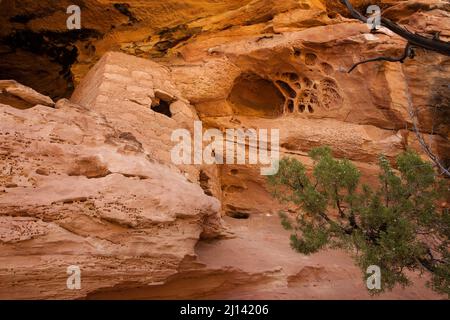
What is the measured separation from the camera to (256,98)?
9938 mm

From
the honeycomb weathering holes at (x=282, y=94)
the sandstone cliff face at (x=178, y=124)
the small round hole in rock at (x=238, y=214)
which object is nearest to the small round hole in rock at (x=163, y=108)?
the sandstone cliff face at (x=178, y=124)

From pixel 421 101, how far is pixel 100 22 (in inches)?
252

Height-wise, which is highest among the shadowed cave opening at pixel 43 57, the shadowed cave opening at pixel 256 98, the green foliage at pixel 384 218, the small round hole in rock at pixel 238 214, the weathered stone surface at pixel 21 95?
the shadowed cave opening at pixel 43 57

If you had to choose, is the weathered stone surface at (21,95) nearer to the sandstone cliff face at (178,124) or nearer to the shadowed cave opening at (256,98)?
the sandstone cliff face at (178,124)

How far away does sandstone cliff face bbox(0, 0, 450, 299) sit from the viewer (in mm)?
4266

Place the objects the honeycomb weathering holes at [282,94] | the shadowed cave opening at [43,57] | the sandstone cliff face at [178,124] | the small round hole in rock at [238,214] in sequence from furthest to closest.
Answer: the shadowed cave opening at [43,57], the honeycomb weathering holes at [282,94], the small round hole in rock at [238,214], the sandstone cliff face at [178,124]

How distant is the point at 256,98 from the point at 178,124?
2.87 metres

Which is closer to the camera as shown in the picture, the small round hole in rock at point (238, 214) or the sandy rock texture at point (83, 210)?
the sandy rock texture at point (83, 210)

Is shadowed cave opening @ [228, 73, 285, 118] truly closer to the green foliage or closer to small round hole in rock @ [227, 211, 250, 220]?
small round hole in rock @ [227, 211, 250, 220]

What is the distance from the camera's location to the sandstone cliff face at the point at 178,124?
4.27 m

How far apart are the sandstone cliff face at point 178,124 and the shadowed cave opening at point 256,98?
0.10ft

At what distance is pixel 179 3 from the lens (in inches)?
338

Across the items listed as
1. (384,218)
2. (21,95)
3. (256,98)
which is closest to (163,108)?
(256,98)

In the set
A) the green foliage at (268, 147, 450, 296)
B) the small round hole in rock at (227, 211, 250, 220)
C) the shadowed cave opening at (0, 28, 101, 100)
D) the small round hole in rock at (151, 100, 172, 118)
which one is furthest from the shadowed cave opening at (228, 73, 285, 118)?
the green foliage at (268, 147, 450, 296)
